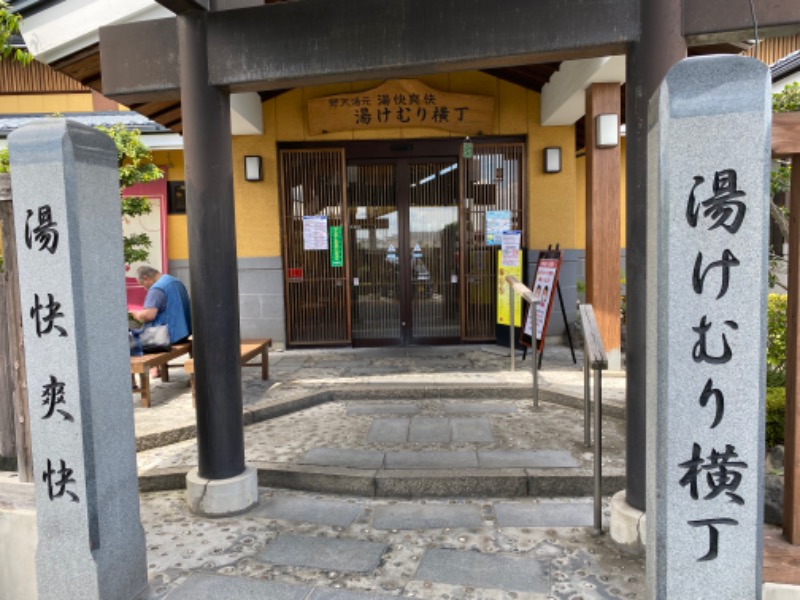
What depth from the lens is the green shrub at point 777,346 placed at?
482 cm

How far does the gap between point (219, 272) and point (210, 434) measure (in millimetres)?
1111

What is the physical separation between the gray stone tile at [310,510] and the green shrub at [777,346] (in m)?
3.44

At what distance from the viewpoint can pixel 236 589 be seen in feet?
10.7

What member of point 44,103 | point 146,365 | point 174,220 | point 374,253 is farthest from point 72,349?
point 44,103

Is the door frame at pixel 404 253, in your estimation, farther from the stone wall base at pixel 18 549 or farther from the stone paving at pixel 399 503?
the stone wall base at pixel 18 549

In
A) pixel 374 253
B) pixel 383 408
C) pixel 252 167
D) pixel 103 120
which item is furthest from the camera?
pixel 103 120

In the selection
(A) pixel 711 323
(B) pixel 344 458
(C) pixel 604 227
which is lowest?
(B) pixel 344 458

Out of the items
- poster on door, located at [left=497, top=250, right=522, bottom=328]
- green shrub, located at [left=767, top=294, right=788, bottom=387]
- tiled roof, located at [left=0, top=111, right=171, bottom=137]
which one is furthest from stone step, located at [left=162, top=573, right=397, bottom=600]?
tiled roof, located at [left=0, top=111, right=171, bottom=137]

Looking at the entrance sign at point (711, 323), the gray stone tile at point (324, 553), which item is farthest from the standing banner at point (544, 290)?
the entrance sign at point (711, 323)

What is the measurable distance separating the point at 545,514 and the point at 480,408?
2.17 m

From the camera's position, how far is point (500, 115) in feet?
28.9

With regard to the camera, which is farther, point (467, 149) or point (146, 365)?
point (467, 149)

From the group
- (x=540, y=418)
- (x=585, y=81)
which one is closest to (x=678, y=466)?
(x=540, y=418)

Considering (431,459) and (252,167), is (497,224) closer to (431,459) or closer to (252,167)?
(252,167)
